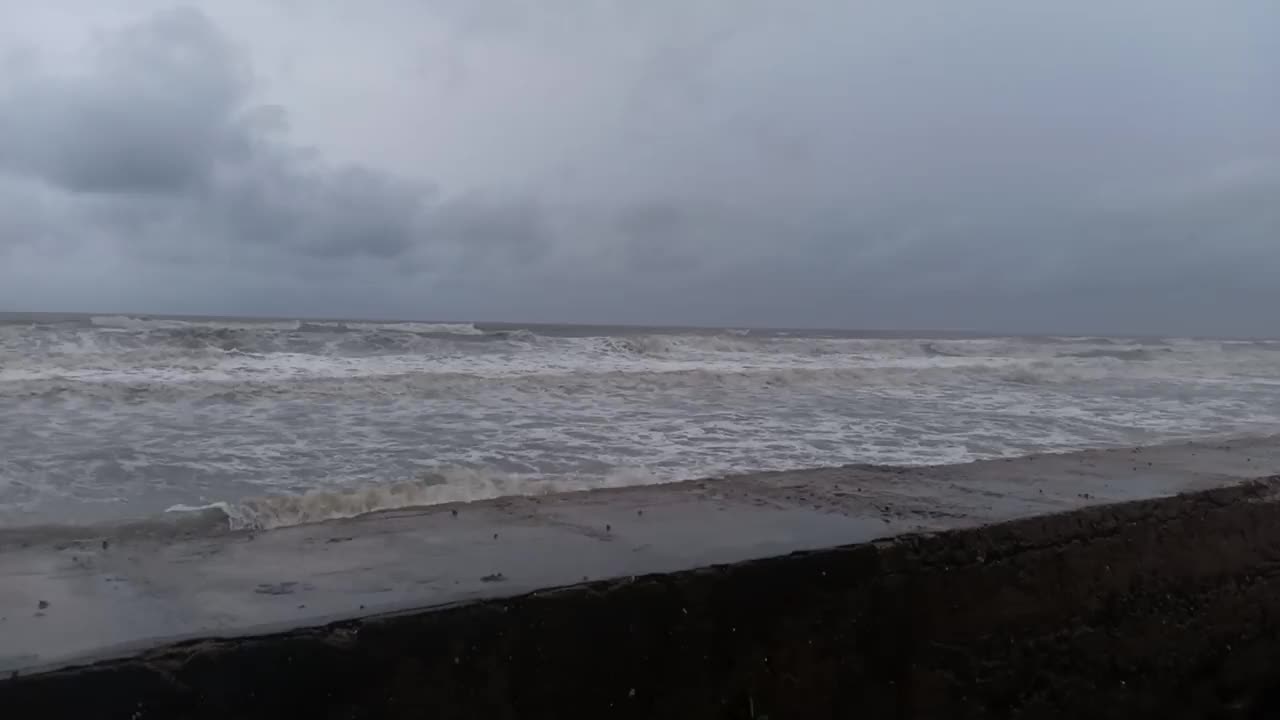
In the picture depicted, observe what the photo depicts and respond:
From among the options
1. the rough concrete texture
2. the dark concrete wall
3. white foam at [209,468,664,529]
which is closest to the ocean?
white foam at [209,468,664,529]

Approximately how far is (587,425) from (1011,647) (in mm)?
6307

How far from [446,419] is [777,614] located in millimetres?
7200

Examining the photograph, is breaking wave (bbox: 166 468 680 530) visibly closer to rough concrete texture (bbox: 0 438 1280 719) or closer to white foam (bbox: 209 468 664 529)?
white foam (bbox: 209 468 664 529)

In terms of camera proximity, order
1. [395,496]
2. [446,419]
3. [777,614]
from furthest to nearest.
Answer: [446,419], [395,496], [777,614]

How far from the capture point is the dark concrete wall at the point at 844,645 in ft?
4.55

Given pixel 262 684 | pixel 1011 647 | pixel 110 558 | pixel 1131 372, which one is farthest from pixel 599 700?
pixel 1131 372

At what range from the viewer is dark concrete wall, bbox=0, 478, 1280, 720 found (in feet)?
4.55

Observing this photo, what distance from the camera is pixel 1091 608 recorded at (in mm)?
2354

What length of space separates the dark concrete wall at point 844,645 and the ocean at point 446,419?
276 cm

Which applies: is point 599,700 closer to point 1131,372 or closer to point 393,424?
point 393,424

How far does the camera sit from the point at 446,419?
8.66 metres

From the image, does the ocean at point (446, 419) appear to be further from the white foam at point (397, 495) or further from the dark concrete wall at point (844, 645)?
the dark concrete wall at point (844, 645)

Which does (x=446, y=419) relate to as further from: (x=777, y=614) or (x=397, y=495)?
(x=777, y=614)

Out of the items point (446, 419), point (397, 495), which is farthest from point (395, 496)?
point (446, 419)
